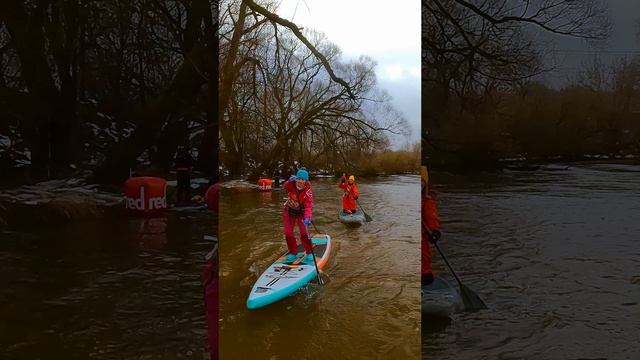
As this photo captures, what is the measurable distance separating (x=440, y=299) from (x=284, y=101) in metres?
1.00

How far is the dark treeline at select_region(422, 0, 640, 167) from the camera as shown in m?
2.04

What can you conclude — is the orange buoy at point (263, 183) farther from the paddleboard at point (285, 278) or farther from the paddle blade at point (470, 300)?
the paddle blade at point (470, 300)

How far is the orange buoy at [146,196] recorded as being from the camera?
2.03m

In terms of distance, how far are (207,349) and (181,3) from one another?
1.36 meters

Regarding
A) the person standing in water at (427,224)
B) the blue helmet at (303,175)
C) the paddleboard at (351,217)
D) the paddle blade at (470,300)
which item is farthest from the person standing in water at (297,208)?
the paddle blade at (470,300)

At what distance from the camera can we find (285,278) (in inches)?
74.5

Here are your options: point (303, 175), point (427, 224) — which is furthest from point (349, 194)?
point (427, 224)

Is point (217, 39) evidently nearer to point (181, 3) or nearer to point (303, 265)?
point (181, 3)

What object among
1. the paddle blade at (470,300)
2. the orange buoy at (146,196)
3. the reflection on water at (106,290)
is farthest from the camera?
the orange buoy at (146,196)

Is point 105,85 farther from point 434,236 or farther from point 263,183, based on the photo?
point 434,236

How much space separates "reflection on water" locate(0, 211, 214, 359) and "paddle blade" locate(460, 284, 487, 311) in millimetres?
1002

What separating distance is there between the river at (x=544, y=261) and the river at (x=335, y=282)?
0.14m

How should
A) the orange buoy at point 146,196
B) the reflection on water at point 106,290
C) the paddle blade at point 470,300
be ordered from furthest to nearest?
the orange buoy at point 146,196, the paddle blade at point 470,300, the reflection on water at point 106,290

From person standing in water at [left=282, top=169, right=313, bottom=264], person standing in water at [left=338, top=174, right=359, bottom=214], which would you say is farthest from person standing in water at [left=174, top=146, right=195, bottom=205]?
person standing in water at [left=338, top=174, right=359, bottom=214]
